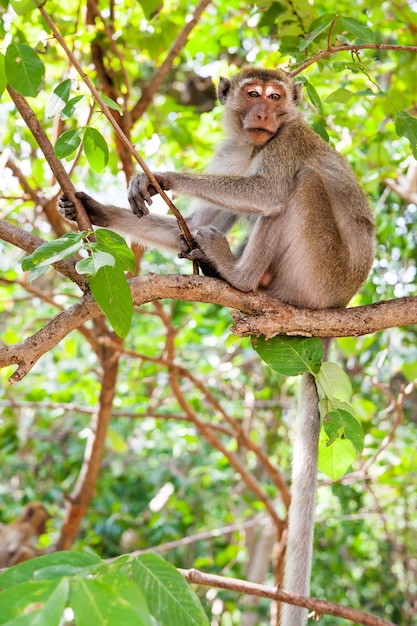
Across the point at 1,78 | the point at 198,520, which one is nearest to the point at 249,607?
the point at 198,520

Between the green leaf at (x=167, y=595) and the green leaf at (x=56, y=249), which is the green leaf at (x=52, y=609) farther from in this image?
the green leaf at (x=56, y=249)

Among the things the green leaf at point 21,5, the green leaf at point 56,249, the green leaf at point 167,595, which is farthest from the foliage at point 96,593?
the green leaf at point 21,5

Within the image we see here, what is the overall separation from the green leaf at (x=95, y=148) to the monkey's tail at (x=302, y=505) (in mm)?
1467

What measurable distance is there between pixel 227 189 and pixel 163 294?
845 mm

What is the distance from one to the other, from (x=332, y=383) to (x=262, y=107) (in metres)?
1.67

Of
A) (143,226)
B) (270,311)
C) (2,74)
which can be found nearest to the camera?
(2,74)

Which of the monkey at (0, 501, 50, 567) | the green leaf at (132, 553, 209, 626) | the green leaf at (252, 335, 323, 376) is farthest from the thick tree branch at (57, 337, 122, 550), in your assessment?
Result: the green leaf at (132, 553, 209, 626)

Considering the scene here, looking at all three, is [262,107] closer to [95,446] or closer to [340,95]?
[340,95]

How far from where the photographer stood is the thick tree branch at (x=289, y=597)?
8.63 feet

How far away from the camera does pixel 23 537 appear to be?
5.53m

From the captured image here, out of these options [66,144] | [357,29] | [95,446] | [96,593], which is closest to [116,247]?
[66,144]

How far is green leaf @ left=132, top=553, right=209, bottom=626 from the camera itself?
121cm

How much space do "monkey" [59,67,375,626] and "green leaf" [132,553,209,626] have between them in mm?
1664

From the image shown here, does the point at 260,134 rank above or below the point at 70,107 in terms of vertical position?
above
